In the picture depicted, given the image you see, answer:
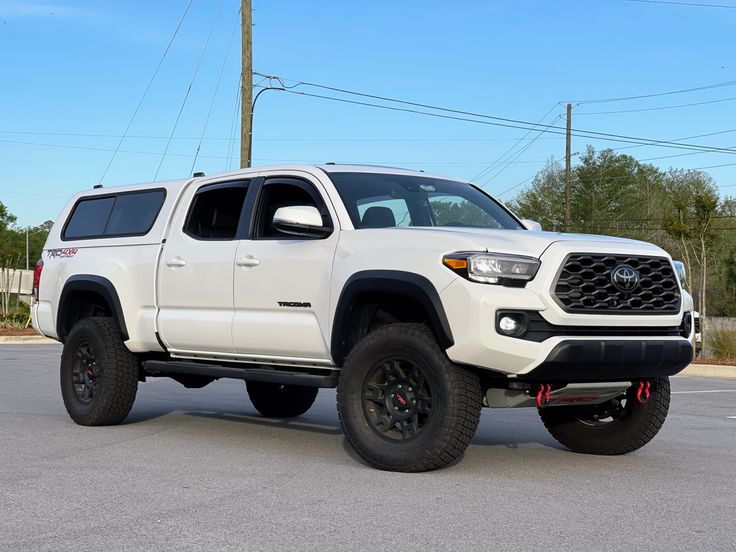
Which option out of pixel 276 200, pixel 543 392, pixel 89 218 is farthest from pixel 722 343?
pixel 543 392

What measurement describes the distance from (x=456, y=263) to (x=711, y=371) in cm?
1580

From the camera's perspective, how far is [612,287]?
6.68m

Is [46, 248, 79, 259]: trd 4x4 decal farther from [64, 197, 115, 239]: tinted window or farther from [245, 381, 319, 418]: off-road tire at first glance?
[245, 381, 319, 418]: off-road tire

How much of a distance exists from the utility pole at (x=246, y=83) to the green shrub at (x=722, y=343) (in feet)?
38.6

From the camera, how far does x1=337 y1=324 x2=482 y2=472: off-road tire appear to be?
6480 millimetres

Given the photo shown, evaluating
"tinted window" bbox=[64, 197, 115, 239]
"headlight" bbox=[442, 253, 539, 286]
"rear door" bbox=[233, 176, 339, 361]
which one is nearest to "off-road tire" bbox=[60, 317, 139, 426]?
"tinted window" bbox=[64, 197, 115, 239]

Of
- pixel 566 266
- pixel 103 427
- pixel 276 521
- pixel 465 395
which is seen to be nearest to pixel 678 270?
pixel 566 266

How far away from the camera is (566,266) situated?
6.53m

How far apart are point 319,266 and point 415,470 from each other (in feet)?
5.44

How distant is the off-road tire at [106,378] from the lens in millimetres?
9000

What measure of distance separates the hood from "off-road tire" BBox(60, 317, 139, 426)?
319 cm

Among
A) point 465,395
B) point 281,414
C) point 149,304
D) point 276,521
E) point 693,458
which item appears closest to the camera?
point 276,521

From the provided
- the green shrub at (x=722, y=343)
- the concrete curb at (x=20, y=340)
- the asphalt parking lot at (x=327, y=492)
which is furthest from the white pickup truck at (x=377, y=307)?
the concrete curb at (x=20, y=340)

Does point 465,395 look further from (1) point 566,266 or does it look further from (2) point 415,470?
(1) point 566,266
